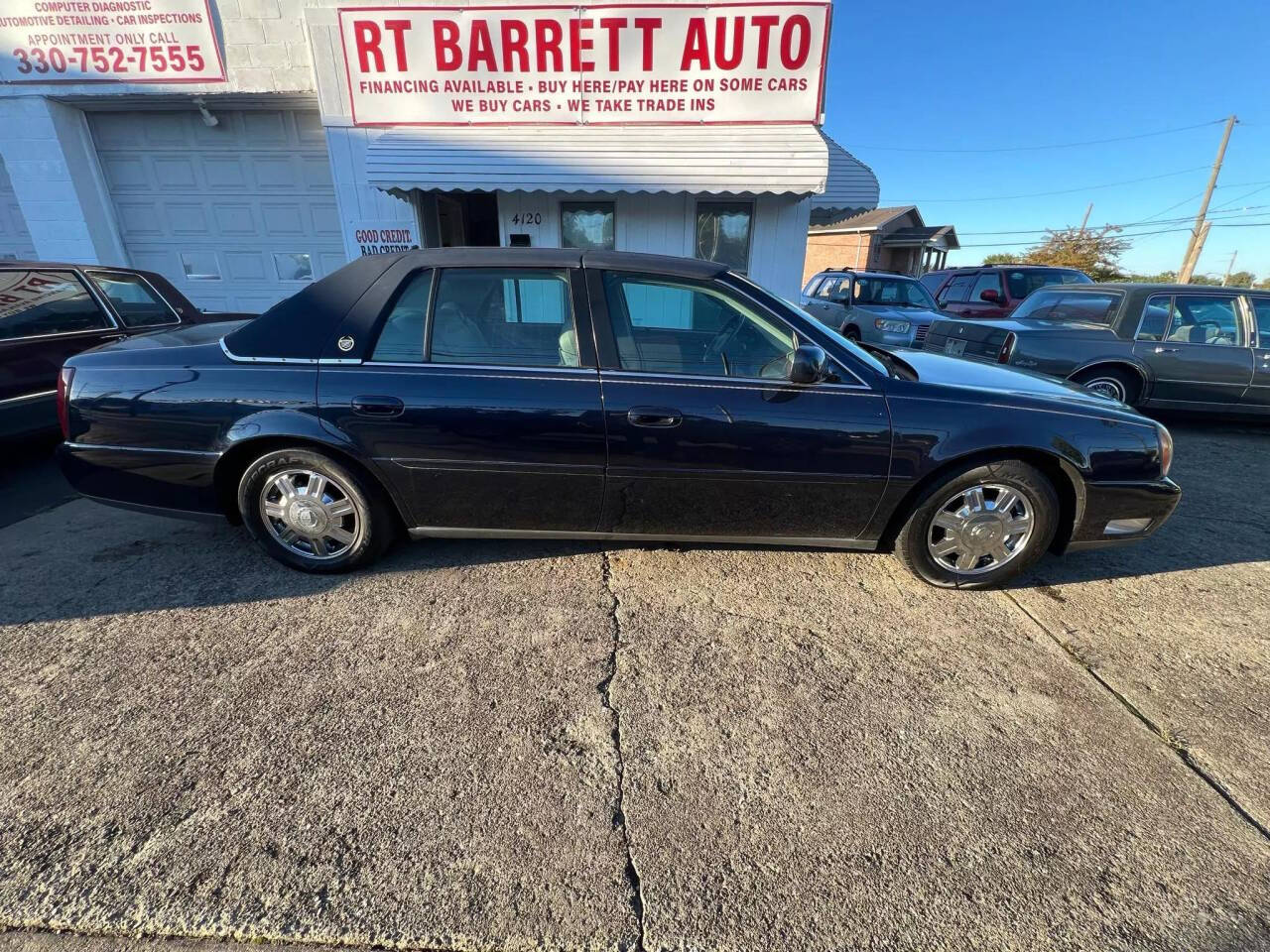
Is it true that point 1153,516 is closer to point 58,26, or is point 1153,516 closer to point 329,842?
point 329,842

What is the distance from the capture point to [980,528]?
9.17ft

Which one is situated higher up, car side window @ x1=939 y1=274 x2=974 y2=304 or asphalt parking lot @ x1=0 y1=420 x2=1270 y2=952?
car side window @ x1=939 y1=274 x2=974 y2=304

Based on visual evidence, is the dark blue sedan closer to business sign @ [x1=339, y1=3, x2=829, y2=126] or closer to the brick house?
business sign @ [x1=339, y1=3, x2=829, y2=126]

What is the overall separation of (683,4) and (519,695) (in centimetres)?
819

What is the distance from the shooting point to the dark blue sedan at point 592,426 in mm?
2623

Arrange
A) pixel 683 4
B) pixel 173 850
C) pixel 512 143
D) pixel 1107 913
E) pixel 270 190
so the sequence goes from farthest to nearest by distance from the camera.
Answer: pixel 270 190 → pixel 512 143 → pixel 683 4 → pixel 173 850 → pixel 1107 913

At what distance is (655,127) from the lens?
7.45 metres

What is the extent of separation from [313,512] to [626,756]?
2033mm

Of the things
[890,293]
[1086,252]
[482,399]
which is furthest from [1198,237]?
[482,399]

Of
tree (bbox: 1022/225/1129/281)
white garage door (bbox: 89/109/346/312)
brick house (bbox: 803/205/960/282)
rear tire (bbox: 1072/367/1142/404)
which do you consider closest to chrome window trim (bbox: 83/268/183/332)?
white garage door (bbox: 89/109/346/312)

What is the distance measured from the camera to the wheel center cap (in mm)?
2854

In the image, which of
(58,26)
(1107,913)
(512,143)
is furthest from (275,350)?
(58,26)

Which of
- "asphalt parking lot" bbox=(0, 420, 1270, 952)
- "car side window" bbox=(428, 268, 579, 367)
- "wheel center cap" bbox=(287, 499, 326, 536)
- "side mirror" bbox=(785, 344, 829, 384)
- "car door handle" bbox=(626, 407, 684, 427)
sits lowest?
"asphalt parking lot" bbox=(0, 420, 1270, 952)

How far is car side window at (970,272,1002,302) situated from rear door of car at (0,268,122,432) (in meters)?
14.2
